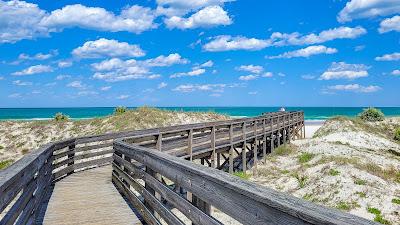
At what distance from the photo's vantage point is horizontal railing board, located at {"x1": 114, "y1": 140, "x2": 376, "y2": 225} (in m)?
2.38

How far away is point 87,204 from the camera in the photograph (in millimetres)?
7445

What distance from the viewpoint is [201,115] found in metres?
35.2

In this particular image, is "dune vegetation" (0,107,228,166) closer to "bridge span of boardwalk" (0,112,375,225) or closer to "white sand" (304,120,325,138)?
"bridge span of boardwalk" (0,112,375,225)

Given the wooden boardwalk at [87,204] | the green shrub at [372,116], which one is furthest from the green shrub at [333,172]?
the green shrub at [372,116]

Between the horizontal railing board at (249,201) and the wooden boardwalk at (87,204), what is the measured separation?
2.26 m

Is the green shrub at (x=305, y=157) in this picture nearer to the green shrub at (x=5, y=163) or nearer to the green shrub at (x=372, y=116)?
the green shrub at (x=5, y=163)

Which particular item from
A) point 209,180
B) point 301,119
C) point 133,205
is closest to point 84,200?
point 133,205

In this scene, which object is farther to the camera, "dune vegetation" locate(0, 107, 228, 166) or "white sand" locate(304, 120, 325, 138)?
"white sand" locate(304, 120, 325, 138)

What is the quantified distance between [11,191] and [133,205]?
3.38m

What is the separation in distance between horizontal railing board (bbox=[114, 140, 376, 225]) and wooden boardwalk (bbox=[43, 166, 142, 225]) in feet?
7.43

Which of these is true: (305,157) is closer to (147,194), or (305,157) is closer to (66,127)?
(147,194)

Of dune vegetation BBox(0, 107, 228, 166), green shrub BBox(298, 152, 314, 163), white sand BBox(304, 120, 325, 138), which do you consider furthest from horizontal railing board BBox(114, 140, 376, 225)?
white sand BBox(304, 120, 325, 138)

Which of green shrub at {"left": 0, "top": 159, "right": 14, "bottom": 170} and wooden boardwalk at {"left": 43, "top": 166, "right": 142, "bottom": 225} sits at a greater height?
wooden boardwalk at {"left": 43, "top": 166, "right": 142, "bottom": 225}

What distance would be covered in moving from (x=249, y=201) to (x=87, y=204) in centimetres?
533
